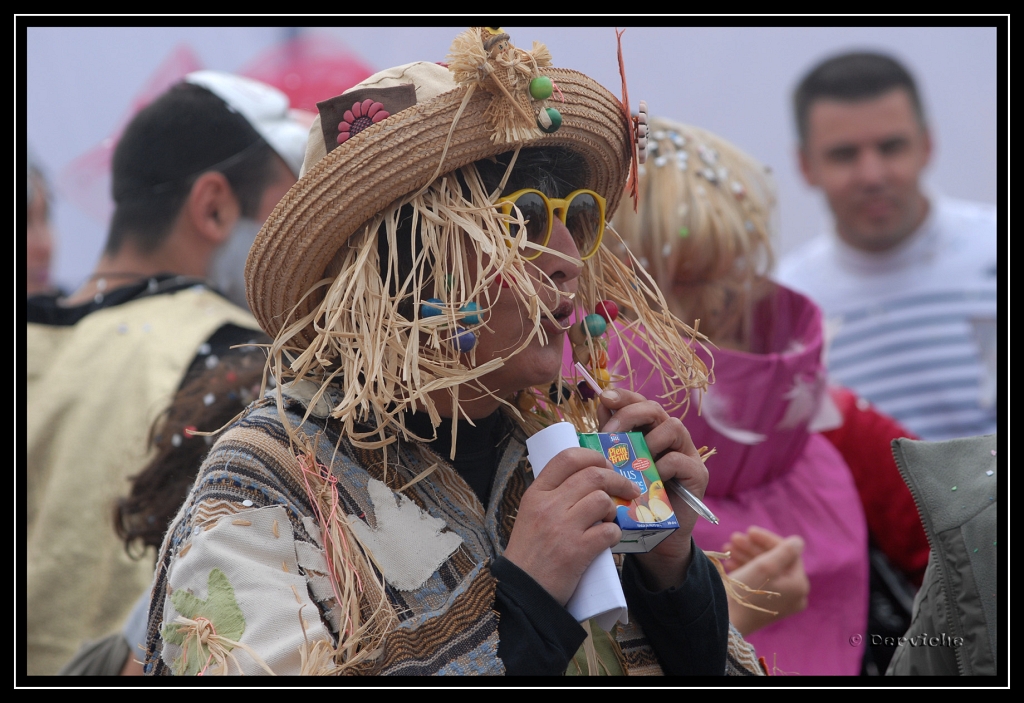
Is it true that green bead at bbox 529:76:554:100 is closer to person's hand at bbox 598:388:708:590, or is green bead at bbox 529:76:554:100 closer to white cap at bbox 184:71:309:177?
person's hand at bbox 598:388:708:590

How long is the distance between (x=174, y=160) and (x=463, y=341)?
1.86 m

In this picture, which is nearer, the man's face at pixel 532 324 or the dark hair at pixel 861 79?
the man's face at pixel 532 324

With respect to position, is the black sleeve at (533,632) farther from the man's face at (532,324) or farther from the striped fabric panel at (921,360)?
the striped fabric panel at (921,360)

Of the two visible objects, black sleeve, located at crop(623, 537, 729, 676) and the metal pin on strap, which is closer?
the metal pin on strap

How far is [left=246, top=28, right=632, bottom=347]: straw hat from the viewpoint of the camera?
144 cm

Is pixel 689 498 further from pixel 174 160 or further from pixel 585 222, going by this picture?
pixel 174 160

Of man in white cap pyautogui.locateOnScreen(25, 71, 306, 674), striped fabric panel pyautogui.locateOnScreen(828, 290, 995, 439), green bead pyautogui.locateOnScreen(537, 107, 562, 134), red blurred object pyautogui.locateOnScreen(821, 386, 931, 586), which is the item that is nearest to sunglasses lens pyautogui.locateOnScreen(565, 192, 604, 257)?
green bead pyautogui.locateOnScreen(537, 107, 562, 134)

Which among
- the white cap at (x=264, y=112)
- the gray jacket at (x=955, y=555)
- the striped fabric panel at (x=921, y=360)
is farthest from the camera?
the striped fabric panel at (x=921, y=360)

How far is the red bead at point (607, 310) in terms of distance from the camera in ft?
5.84

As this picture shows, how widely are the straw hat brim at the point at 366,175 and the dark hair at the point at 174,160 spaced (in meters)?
1.57

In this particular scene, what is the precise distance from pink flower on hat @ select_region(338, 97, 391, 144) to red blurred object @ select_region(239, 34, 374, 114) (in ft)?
8.11

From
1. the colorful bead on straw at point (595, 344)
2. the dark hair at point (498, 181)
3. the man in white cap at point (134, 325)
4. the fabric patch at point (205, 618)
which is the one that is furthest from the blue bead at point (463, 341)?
the man in white cap at point (134, 325)

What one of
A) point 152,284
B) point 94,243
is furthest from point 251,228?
point 94,243
